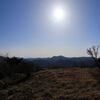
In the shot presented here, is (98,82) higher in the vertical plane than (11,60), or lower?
lower

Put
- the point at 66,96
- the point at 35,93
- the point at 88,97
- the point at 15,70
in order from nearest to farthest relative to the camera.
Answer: the point at 88,97 → the point at 66,96 → the point at 35,93 → the point at 15,70

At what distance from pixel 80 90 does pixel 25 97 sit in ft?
12.5

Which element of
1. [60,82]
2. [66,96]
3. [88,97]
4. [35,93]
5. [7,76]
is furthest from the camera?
[7,76]

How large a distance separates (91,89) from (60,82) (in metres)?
4.49

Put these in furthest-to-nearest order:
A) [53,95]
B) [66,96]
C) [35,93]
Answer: [35,93] < [53,95] < [66,96]

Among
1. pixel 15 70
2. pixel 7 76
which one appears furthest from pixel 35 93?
pixel 15 70

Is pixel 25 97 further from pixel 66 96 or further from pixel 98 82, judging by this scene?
pixel 98 82

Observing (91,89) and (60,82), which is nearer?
(91,89)

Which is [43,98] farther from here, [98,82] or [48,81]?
[48,81]

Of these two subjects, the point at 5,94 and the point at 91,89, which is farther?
the point at 5,94

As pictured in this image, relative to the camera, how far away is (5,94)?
55.8ft

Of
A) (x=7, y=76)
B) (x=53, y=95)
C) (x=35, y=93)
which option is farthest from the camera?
(x=7, y=76)

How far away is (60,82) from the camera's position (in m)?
18.9

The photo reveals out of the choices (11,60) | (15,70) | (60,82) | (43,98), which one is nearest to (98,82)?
(60,82)
